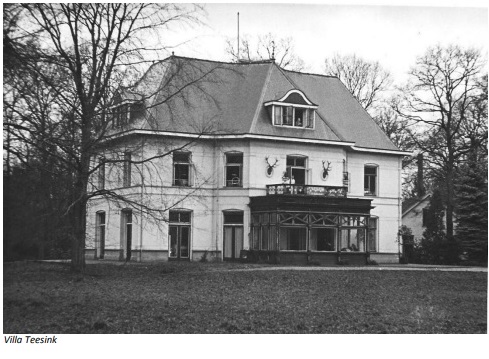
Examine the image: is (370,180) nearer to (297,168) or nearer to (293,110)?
(297,168)

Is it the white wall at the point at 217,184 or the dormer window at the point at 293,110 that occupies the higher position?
the dormer window at the point at 293,110

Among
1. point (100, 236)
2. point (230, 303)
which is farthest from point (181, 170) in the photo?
point (230, 303)

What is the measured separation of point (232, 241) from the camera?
34344 millimetres

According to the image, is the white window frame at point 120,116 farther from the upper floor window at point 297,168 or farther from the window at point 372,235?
the window at point 372,235

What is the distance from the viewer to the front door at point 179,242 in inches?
1318

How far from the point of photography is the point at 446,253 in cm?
3722

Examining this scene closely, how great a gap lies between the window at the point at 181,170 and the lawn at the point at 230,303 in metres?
11.2

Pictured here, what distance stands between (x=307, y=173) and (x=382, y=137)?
6.11 meters

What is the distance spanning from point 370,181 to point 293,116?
20.9 feet

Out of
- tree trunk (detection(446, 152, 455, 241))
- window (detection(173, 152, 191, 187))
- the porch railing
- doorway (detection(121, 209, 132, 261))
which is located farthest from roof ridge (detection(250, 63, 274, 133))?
tree trunk (detection(446, 152, 455, 241))

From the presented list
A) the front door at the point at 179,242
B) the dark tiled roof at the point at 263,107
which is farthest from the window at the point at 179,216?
the dark tiled roof at the point at 263,107

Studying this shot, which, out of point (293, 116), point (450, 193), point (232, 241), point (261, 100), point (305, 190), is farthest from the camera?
point (450, 193)

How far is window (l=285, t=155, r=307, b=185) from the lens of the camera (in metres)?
34.8
